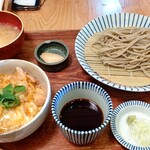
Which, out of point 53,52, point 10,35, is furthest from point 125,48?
point 10,35

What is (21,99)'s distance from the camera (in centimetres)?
98

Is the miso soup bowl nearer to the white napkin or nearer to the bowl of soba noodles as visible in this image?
the bowl of soba noodles

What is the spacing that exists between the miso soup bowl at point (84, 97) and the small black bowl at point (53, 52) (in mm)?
193

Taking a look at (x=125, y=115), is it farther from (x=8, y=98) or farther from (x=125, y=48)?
(x=8, y=98)

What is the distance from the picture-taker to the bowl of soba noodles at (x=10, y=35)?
113 cm

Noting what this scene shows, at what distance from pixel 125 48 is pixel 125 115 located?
0.32m

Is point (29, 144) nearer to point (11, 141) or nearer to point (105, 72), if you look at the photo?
point (11, 141)

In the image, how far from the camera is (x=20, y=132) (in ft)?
2.92

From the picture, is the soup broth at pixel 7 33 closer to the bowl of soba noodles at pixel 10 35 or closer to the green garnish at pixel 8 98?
the bowl of soba noodles at pixel 10 35

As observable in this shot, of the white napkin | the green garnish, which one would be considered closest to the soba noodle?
the green garnish

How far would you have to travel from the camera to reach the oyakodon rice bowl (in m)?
0.91

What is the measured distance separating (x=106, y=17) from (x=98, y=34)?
10cm

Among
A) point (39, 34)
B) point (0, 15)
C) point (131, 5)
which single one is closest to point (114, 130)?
point (39, 34)

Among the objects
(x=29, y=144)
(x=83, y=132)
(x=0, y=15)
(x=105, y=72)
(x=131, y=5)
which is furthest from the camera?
(x=131, y=5)
